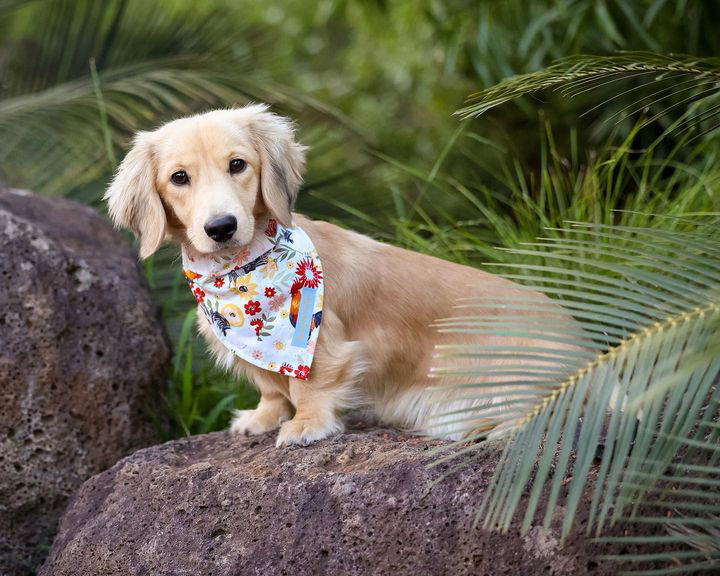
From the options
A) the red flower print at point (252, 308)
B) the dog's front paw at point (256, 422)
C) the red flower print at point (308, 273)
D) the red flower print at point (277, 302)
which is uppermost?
the red flower print at point (308, 273)

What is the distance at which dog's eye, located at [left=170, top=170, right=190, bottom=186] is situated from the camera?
9.21ft

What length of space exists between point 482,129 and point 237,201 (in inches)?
196

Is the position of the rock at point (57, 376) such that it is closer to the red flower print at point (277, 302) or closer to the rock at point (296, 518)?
the rock at point (296, 518)

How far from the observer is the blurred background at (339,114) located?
13.7ft

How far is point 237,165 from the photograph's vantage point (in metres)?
2.82

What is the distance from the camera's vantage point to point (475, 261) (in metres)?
4.50

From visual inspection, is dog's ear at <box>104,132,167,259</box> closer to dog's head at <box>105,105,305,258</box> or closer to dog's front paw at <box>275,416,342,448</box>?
dog's head at <box>105,105,305,258</box>

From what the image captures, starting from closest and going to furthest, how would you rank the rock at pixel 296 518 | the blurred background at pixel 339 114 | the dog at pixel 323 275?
the rock at pixel 296 518
the dog at pixel 323 275
the blurred background at pixel 339 114

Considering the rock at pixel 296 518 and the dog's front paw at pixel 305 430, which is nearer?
the rock at pixel 296 518

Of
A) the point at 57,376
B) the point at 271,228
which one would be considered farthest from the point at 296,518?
the point at 57,376

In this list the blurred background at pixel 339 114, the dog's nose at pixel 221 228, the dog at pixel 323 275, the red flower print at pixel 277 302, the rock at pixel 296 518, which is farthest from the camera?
the blurred background at pixel 339 114

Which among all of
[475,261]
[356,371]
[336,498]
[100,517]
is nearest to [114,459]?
[100,517]

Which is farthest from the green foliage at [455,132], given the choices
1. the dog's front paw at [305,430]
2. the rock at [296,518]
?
the dog's front paw at [305,430]

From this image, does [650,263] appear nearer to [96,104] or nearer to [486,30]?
[486,30]
